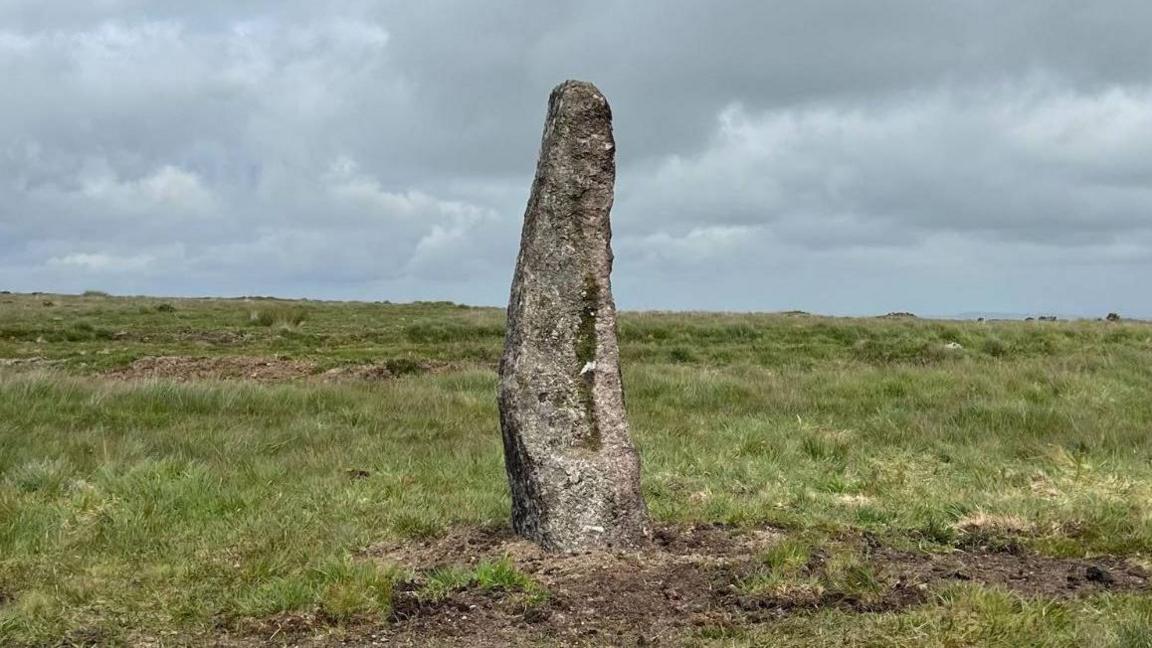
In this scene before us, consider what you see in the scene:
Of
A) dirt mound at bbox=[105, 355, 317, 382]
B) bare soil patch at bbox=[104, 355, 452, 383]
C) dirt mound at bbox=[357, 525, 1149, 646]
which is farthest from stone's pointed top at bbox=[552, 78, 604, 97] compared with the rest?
dirt mound at bbox=[105, 355, 317, 382]

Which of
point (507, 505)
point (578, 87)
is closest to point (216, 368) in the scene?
point (507, 505)

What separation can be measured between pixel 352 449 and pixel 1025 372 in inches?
484

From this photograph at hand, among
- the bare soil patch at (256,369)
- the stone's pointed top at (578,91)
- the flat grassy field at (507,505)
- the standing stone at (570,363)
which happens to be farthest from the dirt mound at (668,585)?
the bare soil patch at (256,369)

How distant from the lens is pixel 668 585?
6516 millimetres

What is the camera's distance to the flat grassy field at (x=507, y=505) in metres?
5.94

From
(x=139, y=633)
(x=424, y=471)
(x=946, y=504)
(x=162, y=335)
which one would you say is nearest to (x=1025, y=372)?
(x=946, y=504)

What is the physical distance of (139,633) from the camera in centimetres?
602

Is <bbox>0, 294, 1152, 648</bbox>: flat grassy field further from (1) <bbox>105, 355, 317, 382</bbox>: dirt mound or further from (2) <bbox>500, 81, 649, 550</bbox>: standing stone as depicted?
(1) <bbox>105, 355, 317, 382</bbox>: dirt mound

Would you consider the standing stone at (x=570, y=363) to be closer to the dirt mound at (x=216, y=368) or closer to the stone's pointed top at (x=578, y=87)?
the stone's pointed top at (x=578, y=87)

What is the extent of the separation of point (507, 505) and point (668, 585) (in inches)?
101

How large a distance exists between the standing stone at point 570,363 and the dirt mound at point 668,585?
310 mm

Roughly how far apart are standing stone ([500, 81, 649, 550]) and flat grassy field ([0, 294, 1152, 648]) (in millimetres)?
601

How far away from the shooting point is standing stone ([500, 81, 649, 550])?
23.6 feet

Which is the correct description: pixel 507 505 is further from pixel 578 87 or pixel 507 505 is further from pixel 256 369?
pixel 256 369
